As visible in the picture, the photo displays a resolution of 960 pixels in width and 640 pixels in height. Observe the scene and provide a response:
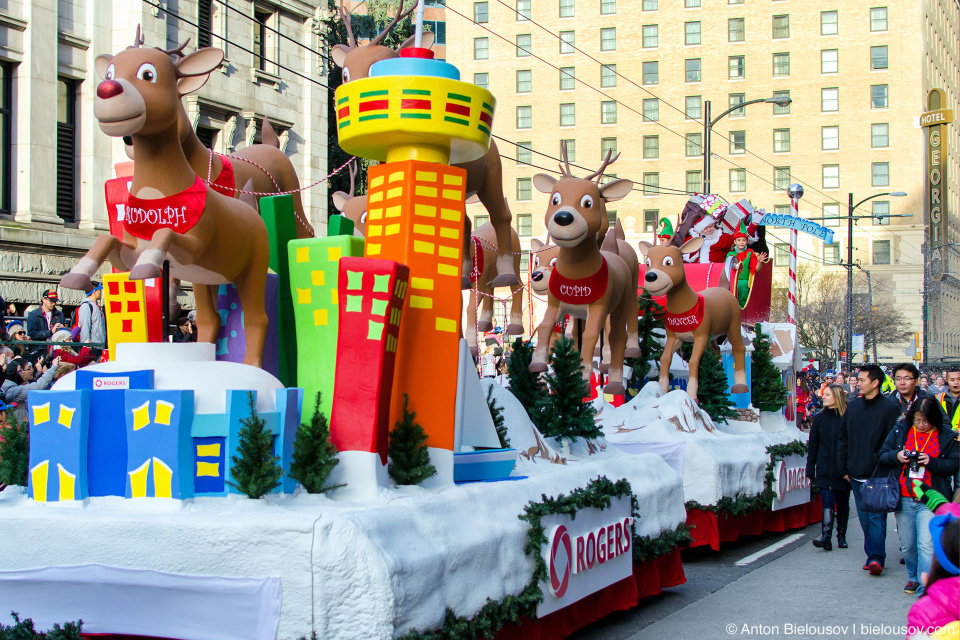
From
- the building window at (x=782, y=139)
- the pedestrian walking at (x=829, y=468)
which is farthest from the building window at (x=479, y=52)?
the pedestrian walking at (x=829, y=468)

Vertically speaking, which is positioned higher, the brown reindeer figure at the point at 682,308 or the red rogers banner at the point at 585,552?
the brown reindeer figure at the point at 682,308

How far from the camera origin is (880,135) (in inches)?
2206

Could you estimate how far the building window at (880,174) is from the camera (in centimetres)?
5581

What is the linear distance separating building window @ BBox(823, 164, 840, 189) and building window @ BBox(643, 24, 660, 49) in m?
11.3

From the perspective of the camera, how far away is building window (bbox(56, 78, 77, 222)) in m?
17.0

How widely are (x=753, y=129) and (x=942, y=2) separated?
15.6 meters

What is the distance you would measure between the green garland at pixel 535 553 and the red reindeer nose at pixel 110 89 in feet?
10.8

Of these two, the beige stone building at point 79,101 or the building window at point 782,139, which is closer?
the beige stone building at point 79,101

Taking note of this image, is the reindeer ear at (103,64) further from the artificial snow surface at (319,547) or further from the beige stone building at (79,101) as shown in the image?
the beige stone building at (79,101)

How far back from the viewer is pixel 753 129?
188 feet

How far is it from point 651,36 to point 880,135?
13.2 metres

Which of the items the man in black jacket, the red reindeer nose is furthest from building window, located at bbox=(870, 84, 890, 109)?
the red reindeer nose

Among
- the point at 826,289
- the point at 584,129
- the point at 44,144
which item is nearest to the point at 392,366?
the point at 44,144

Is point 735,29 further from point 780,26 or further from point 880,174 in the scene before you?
point 880,174
